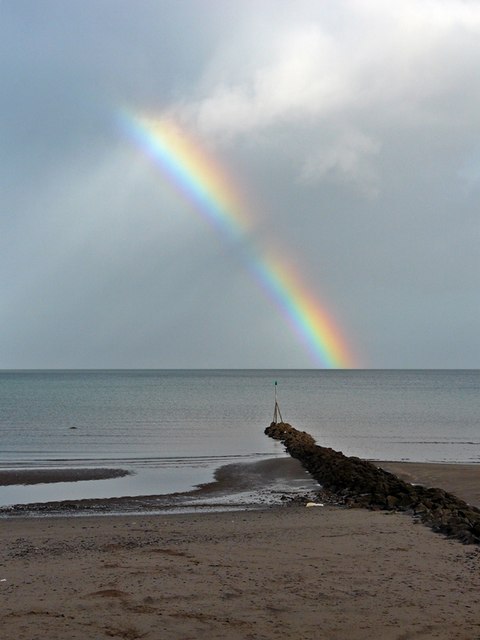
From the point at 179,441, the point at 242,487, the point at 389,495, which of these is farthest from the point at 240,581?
the point at 179,441

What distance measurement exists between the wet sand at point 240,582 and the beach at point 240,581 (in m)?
0.02

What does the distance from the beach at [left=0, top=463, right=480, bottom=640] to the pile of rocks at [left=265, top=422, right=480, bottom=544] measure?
2.20ft

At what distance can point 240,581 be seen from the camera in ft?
33.1

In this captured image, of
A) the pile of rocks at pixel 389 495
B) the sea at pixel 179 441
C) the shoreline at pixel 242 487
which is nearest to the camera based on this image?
the pile of rocks at pixel 389 495

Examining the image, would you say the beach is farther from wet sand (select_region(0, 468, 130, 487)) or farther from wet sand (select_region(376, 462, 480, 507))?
wet sand (select_region(0, 468, 130, 487))

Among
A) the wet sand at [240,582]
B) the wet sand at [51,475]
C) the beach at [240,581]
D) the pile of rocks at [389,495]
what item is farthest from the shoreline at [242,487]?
the wet sand at [240,582]

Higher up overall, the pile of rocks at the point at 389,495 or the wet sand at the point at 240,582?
the pile of rocks at the point at 389,495

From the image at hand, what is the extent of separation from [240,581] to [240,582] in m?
0.06

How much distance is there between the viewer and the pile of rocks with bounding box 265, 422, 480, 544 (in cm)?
1418

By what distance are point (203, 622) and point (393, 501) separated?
10803 mm

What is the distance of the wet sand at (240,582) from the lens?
8125mm

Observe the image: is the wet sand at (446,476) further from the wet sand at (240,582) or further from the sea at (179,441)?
the wet sand at (240,582)

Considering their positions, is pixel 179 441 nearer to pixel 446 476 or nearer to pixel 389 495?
pixel 446 476

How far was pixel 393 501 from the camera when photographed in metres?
18.0
